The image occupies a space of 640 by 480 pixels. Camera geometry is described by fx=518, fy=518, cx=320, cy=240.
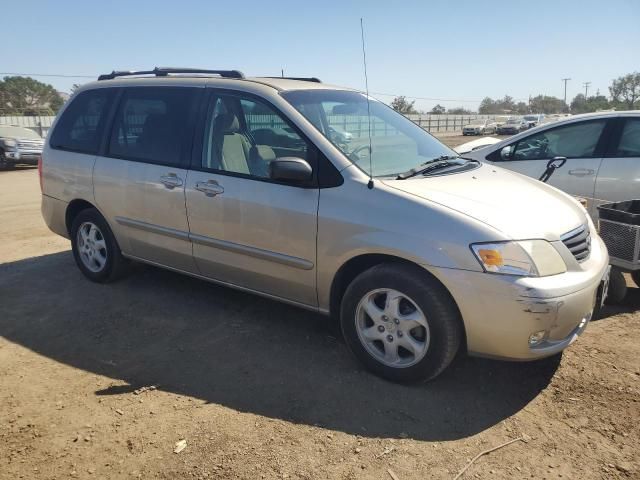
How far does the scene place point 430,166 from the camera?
3.67 m

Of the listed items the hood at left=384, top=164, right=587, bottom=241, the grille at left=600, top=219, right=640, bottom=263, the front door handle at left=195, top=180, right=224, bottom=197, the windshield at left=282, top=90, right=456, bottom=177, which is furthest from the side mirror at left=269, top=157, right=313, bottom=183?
the grille at left=600, top=219, right=640, bottom=263

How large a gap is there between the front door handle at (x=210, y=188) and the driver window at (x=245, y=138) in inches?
5.1

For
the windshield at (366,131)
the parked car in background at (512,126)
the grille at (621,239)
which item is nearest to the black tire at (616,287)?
the grille at (621,239)

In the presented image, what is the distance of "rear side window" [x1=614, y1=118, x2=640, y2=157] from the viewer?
5.33 metres

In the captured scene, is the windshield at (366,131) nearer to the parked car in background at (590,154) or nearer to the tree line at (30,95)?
the parked car in background at (590,154)

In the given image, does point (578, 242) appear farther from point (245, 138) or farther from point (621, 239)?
point (245, 138)

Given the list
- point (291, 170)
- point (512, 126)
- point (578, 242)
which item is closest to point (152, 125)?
point (291, 170)

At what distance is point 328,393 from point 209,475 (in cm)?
92

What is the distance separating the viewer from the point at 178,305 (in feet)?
14.9

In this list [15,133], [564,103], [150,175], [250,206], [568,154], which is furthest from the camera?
[564,103]

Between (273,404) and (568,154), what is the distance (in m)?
4.42

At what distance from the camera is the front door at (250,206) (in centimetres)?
349

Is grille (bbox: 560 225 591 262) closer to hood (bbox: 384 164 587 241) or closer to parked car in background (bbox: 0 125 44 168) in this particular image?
hood (bbox: 384 164 587 241)

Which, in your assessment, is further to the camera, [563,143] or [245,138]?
[563,143]
